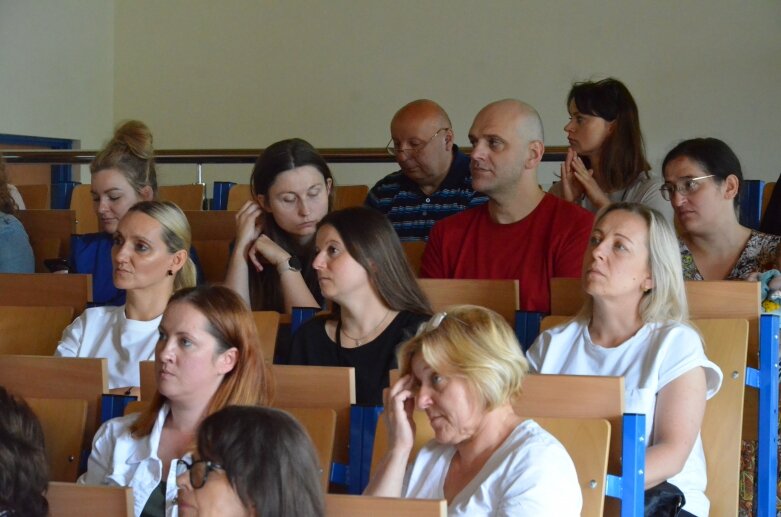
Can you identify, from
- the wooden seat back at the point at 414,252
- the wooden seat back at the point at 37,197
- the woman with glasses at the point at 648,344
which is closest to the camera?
the woman with glasses at the point at 648,344

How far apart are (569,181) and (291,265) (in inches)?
37.5

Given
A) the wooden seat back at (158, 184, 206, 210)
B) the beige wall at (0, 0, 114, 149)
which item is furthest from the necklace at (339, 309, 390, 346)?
the beige wall at (0, 0, 114, 149)

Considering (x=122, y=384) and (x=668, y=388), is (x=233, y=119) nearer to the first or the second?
(x=122, y=384)

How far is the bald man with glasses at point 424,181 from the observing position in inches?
157

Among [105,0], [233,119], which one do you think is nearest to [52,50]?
[105,0]

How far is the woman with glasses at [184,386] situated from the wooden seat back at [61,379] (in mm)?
196

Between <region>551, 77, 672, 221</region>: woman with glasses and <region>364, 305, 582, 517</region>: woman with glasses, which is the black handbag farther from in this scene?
<region>551, 77, 672, 221</region>: woman with glasses

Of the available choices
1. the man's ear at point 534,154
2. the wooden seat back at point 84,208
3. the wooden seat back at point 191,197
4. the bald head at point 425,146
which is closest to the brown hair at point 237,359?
the man's ear at point 534,154

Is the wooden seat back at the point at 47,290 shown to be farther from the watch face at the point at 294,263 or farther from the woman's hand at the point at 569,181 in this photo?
the woman's hand at the point at 569,181

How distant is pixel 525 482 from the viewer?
1901mm

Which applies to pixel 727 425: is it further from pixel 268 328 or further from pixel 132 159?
pixel 132 159

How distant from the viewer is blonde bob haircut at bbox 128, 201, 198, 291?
3219mm

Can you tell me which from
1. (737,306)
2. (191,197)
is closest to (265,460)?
(737,306)

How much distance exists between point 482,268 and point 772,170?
10.6 ft
